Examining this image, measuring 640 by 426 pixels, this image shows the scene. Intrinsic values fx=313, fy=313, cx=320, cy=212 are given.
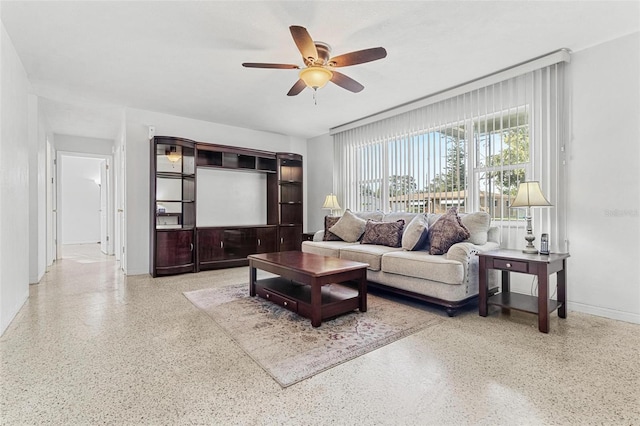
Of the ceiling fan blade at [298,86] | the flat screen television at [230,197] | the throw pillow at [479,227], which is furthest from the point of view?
the flat screen television at [230,197]

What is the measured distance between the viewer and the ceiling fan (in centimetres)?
234

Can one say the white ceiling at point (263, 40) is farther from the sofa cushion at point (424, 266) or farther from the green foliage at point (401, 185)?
the sofa cushion at point (424, 266)

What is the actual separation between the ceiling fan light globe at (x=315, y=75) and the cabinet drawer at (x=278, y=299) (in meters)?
1.98

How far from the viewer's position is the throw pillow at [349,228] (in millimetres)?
4648

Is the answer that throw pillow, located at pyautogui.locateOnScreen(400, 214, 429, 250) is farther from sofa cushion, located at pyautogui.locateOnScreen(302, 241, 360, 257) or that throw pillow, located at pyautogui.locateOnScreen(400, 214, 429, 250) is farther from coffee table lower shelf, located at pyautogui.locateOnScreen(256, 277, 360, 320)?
coffee table lower shelf, located at pyautogui.locateOnScreen(256, 277, 360, 320)

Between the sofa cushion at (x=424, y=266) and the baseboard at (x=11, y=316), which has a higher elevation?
the sofa cushion at (x=424, y=266)

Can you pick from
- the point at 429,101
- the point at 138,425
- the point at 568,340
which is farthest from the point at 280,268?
the point at 429,101

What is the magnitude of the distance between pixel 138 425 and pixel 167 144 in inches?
167

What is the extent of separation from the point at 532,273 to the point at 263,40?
10.1 feet

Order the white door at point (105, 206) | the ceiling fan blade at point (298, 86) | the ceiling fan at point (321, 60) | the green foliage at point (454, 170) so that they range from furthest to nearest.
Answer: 1. the white door at point (105, 206)
2. the green foliage at point (454, 170)
3. the ceiling fan blade at point (298, 86)
4. the ceiling fan at point (321, 60)

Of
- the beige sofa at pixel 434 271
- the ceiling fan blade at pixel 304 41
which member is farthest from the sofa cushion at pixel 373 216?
the ceiling fan blade at pixel 304 41

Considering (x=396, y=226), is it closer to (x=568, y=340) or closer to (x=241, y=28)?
(x=568, y=340)

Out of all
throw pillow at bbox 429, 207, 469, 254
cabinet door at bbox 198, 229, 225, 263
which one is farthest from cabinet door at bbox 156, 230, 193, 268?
throw pillow at bbox 429, 207, 469, 254

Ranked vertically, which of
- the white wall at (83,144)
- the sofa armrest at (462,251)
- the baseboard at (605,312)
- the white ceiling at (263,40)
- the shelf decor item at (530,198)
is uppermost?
the white ceiling at (263,40)
